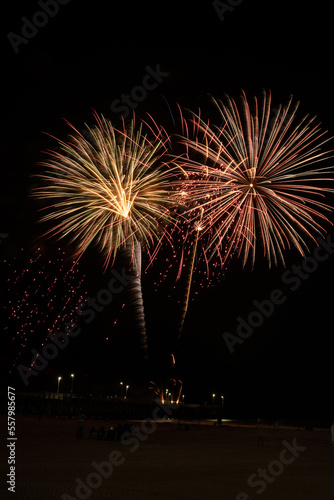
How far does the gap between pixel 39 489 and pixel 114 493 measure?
136 cm

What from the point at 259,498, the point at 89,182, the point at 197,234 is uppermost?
the point at 89,182

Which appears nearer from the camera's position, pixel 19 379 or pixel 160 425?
pixel 160 425

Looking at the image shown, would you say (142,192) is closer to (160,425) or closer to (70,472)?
(70,472)

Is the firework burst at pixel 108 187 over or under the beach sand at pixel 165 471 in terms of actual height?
over

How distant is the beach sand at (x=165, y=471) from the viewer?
10023mm

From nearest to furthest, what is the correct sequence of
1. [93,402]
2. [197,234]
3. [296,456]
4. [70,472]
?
[70,472]
[296,456]
[197,234]
[93,402]

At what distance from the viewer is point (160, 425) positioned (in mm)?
33781

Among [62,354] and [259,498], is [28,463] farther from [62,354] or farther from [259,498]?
[62,354]

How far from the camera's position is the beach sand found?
10023mm

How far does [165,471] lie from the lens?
13.0m

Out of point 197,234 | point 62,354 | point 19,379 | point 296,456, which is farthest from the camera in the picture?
point 62,354

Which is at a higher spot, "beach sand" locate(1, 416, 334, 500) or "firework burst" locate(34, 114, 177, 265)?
"firework burst" locate(34, 114, 177, 265)

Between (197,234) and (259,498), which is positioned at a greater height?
(197,234)

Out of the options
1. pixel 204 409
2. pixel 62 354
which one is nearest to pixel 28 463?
pixel 204 409
